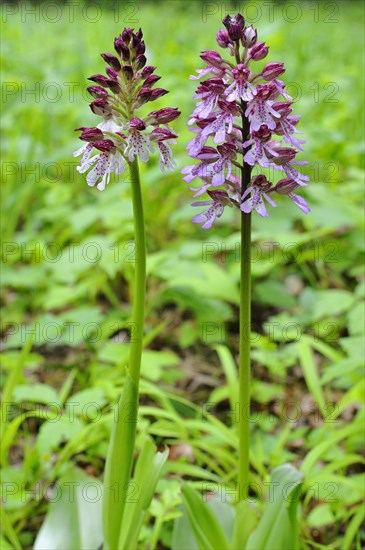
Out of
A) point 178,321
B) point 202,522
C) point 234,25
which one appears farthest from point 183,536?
point 178,321

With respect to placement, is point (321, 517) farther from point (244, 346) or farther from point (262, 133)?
point (262, 133)

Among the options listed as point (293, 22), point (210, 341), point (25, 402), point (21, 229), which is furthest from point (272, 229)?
point (293, 22)

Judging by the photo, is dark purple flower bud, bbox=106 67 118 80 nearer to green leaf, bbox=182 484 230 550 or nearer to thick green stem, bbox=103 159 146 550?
thick green stem, bbox=103 159 146 550

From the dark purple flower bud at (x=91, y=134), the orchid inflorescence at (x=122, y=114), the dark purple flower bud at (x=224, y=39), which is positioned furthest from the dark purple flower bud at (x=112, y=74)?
the dark purple flower bud at (x=224, y=39)

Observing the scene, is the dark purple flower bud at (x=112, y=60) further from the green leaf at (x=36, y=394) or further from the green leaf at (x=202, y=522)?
the green leaf at (x=36, y=394)

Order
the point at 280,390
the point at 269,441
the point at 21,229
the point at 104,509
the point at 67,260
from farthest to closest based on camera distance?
1. the point at 21,229
2. the point at 67,260
3. the point at 280,390
4. the point at 269,441
5. the point at 104,509

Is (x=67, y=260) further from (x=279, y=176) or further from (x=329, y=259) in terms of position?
(x=329, y=259)
